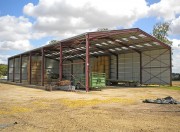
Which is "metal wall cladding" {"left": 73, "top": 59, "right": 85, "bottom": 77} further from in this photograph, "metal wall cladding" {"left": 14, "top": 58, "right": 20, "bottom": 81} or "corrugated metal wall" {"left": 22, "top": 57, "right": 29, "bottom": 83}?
"metal wall cladding" {"left": 14, "top": 58, "right": 20, "bottom": 81}

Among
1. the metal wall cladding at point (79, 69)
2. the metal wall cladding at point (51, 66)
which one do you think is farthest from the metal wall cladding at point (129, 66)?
the metal wall cladding at point (51, 66)

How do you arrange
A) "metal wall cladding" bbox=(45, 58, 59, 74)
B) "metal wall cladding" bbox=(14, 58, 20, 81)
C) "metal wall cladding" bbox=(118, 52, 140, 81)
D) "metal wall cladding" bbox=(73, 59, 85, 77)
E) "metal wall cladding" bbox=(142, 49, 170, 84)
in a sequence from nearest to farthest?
"metal wall cladding" bbox=(142, 49, 170, 84) → "metal wall cladding" bbox=(118, 52, 140, 81) → "metal wall cladding" bbox=(73, 59, 85, 77) → "metal wall cladding" bbox=(45, 58, 59, 74) → "metal wall cladding" bbox=(14, 58, 20, 81)

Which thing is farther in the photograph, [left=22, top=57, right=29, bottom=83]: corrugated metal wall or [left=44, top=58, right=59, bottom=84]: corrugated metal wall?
[left=44, top=58, right=59, bottom=84]: corrugated metal wall

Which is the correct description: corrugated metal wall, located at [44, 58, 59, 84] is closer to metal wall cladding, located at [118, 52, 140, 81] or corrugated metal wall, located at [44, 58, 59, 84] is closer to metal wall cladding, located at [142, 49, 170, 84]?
metal wall cladding, located at [118, 52, 140, 81]

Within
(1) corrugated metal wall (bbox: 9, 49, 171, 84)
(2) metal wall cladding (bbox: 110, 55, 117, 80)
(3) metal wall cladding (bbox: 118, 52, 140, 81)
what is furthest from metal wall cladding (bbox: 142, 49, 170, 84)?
(2) metal wall cladding (bbox: 110, 55, 117, 80)

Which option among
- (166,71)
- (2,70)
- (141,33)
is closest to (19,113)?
(141,33)

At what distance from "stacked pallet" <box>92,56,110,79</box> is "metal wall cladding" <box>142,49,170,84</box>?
679 centimetres

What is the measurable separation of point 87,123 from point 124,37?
21054 mm

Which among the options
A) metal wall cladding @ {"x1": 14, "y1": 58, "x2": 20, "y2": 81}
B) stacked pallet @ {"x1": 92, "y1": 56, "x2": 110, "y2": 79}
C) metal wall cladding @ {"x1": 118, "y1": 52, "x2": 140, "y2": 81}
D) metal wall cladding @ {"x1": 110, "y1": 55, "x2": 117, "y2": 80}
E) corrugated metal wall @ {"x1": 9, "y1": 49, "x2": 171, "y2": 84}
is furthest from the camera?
metal wall cladding @ {"x1": 14, "y1": 58, "x2": 20, "y2": 81}

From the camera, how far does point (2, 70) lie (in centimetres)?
9394

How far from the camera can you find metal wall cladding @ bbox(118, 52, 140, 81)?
37.2 m

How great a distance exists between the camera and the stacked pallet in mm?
41000

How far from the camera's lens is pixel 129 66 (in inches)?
1511

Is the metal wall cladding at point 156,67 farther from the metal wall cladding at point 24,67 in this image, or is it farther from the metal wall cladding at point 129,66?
the metal wall cladding at point 24,67
